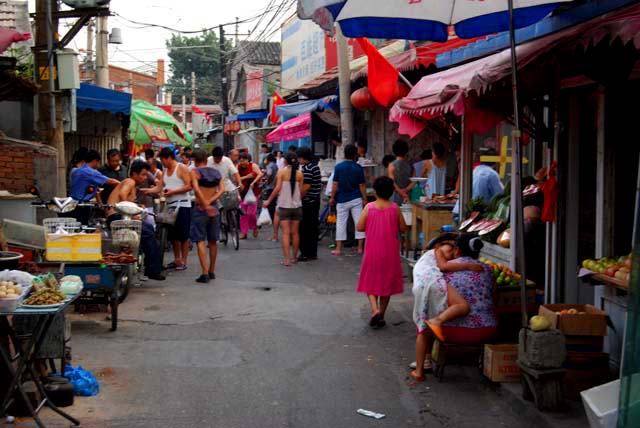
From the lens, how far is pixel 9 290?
5.57m

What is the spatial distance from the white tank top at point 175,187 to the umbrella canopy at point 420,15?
545cm

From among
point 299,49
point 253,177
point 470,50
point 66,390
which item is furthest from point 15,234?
point 299,49

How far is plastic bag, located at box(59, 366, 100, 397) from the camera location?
22.0 feet

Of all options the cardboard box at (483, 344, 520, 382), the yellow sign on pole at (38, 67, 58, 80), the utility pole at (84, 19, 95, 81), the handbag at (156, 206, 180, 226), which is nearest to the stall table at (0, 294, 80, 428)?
the cardboard box at (483, 344, 520, 382)

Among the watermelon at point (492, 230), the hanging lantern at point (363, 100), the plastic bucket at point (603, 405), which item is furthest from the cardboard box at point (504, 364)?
the hanging lantern at point (363, 100)

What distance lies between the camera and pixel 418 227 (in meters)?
13.7

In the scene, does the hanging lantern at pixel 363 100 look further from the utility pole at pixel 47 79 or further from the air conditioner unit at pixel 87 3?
the utility pole at pixel 47 79

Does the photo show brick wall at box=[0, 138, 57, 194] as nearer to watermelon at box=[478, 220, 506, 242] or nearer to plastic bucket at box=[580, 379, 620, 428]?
Result: watermelon at box=[478, 220, 506, 242]

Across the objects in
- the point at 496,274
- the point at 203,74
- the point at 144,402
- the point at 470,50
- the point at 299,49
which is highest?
the point at 203,74

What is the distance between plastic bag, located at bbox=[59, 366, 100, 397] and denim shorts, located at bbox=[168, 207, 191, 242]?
624 centimetres

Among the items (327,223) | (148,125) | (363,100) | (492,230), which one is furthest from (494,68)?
(148,125)

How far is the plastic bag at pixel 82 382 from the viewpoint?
22.0ft

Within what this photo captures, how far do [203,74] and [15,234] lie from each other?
2972 inches

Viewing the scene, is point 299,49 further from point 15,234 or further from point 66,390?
point 66,390
